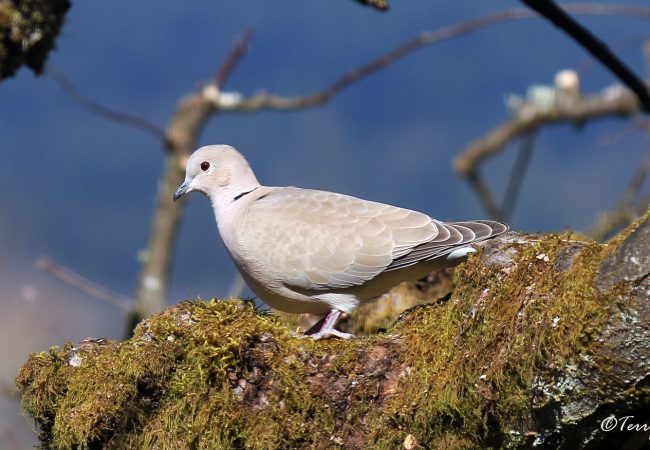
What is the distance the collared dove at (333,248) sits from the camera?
17.1 ft

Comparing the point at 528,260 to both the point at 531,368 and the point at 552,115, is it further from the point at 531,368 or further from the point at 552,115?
the point at 552,115

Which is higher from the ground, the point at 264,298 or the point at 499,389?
the point at 264,298

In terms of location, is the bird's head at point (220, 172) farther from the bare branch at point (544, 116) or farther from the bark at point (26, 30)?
the bare branch at point (544, 116)

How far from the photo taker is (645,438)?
3693 millimetres

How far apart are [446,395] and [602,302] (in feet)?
2.89

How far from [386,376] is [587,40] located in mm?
3100

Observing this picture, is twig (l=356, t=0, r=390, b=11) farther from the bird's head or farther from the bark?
the bark

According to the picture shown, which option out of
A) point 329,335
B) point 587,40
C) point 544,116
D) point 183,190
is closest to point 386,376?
point 329,335

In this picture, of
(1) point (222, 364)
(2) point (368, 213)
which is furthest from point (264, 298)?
(1) point (222, 364)

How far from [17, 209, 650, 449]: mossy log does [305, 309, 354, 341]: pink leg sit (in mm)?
260

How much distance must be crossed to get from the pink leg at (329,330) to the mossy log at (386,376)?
26cm

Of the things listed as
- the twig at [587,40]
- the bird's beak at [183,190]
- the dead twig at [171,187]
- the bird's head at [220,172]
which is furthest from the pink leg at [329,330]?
the dead twig at [171,187]

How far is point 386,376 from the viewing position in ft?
14.0

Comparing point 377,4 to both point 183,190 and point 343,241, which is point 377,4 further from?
point 183,190
